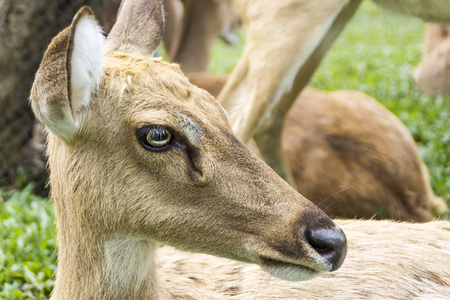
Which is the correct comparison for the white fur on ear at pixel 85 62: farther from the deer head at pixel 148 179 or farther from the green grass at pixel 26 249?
the green grass at pixel 26 249

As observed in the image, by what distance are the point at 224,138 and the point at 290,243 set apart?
472 mm

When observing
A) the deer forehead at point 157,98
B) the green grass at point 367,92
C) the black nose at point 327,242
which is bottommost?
the green grass at point 367,92

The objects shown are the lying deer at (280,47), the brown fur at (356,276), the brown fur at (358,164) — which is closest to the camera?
the brown fur at (356,276)

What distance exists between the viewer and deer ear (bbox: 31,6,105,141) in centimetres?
214

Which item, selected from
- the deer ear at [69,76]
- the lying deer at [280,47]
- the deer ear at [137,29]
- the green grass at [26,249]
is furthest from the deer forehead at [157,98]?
the lying deer at [280,47]

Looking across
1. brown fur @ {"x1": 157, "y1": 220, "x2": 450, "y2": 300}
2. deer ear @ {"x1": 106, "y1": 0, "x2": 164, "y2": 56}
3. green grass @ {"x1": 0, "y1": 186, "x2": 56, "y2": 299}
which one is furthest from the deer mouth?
green grass @ {"x1": 0, "y1": 186, "x2": 56, "y2": 299}

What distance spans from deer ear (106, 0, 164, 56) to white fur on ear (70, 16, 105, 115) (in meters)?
0.42

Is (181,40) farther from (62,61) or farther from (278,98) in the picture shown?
(62,61)

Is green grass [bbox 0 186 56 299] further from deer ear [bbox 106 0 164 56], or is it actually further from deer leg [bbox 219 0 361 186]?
deer leg [bbox 219 0 361 186]

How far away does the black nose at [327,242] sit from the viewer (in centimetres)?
217

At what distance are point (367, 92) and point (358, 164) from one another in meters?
4.01

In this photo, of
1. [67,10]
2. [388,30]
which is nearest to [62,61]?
[67,10]

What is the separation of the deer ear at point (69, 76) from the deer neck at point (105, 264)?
1.41 feet

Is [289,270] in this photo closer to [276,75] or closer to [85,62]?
[85,62]
